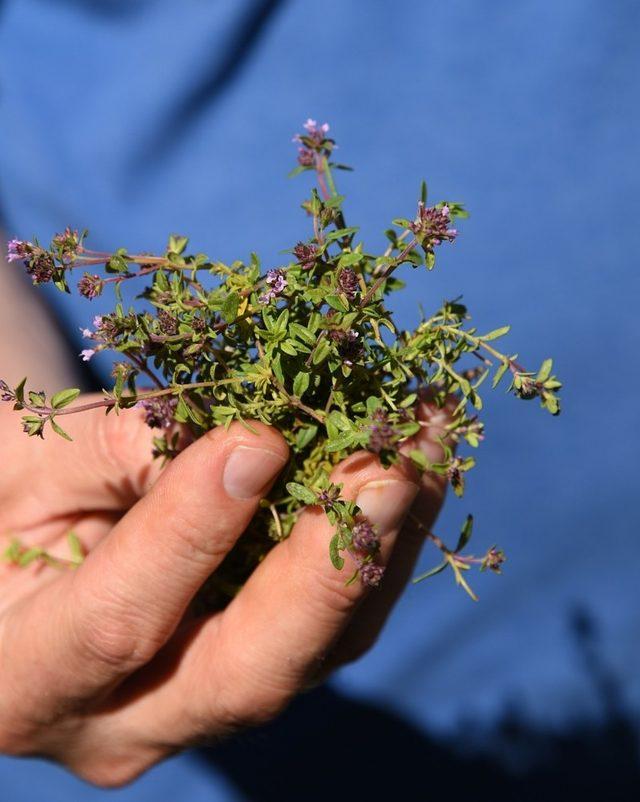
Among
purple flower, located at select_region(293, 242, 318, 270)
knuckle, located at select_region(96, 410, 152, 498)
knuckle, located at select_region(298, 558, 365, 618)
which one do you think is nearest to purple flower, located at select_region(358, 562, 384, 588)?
knuckle, located at select_region(298, 558, 365, 618)

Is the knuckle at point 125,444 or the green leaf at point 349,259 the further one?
the knuckle at point 125,444

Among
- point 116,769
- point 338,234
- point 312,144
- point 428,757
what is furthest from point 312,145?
point 428,757

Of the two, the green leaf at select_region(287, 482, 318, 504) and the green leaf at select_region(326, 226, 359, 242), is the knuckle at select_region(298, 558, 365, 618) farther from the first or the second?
the green leaf at select_region(326, 226, 359, 242)

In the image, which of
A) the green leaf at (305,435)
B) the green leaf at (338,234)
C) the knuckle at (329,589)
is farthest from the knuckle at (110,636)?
the green leaf at (338,234)

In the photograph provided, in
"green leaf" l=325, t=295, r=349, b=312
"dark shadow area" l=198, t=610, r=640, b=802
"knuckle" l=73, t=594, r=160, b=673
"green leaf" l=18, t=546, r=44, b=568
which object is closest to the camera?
"green leaf" l=325, t=295, r=349, b=312

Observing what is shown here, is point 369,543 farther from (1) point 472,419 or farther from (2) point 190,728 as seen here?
(2) point 190,728

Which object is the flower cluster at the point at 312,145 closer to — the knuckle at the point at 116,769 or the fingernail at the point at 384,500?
the fingernail at the point at 384,500

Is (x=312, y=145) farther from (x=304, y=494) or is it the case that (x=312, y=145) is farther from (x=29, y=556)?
(x=29, y=556)

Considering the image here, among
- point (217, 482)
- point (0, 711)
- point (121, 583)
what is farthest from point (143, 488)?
point (0, 711)
